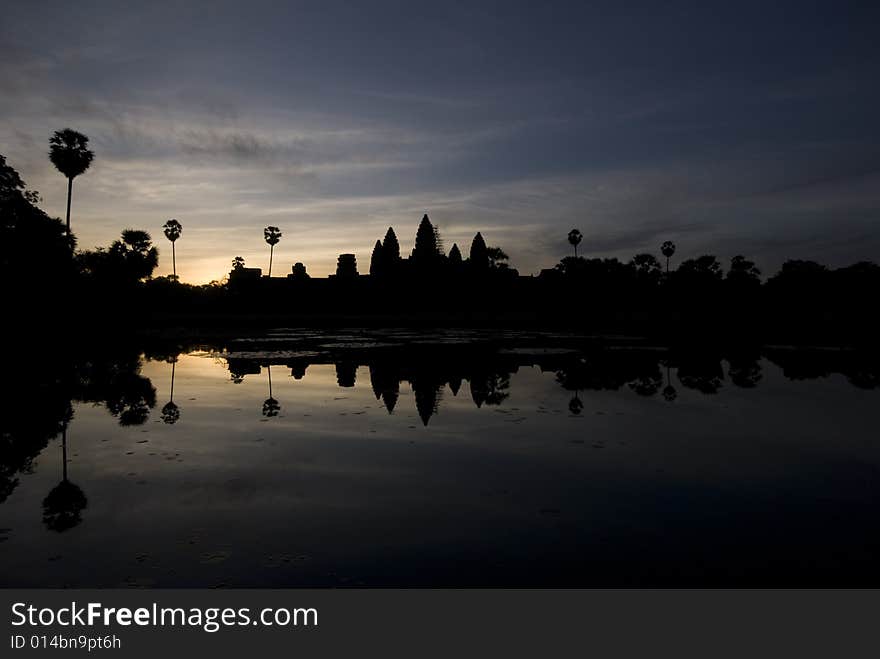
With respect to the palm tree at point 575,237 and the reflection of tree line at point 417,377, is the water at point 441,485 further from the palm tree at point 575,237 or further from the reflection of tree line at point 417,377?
the palm tree at point 575,237

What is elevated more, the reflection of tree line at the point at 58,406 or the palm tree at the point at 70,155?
the palm tree at the point at 70,155

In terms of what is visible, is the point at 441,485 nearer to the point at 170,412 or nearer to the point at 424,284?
the point at 170,412

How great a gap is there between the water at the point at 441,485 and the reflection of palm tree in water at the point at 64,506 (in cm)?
5

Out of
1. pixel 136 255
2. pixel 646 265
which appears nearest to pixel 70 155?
pixel 136 255

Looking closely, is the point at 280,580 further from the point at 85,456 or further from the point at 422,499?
the point at 85,456

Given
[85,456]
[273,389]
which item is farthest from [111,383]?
[85,456]

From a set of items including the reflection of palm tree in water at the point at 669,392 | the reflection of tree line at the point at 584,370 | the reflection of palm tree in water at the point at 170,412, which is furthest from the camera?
the reflection of tree line at the point at 584,370

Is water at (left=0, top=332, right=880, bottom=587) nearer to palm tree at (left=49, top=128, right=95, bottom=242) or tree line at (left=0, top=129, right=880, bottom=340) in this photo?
tree line at (left=0, top=129, right=880, bottom=340)

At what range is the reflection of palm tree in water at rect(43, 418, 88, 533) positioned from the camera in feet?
23.9

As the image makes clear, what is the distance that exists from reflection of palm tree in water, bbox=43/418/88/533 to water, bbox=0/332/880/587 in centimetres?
5

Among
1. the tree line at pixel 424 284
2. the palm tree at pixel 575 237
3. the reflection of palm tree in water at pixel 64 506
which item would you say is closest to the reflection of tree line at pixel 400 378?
the reflection of palm tree in water at pixel 64 506

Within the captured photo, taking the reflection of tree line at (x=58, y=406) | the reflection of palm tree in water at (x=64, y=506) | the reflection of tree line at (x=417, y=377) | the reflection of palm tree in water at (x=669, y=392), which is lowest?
the reflection of palm tree in water at (x=64, y=506)

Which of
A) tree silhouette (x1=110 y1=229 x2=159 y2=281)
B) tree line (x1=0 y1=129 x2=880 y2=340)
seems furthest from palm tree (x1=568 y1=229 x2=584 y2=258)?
tree silhouette (x1=110 y1=229 x2=159 y2=281)

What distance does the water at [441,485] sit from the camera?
6.11 metres
